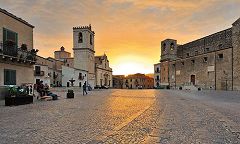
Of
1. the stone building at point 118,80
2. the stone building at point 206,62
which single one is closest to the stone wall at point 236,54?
the stone building at point 206,62

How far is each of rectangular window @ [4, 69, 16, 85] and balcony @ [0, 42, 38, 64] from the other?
1.06 m

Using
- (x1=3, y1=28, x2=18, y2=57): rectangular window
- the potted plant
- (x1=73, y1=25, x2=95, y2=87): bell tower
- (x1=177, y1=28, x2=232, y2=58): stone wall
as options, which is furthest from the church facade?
(x1=3, y1=28, x2=18, y2=57): rectangular window

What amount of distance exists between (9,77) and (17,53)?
2.27 meters

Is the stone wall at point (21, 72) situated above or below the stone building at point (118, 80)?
above

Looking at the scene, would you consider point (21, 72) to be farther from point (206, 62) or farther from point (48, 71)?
point (48, 71)

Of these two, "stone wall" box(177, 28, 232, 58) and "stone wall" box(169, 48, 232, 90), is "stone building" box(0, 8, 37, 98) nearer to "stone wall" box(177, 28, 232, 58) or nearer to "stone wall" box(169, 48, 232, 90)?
"stone wall" box(169, 48, 232, 90)

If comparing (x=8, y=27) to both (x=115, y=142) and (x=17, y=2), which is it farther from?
(x=115, y=142)

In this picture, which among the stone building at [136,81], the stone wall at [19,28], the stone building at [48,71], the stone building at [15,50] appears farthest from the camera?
the stone building at [136,81]

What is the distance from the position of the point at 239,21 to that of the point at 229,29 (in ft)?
27.2

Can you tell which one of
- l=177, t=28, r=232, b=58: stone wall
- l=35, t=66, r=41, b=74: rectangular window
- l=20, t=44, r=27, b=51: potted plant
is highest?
l=177, t=28, r=232, b=58: stone wall

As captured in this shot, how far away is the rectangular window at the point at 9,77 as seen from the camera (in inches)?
807

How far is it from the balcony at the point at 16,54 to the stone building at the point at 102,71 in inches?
2242

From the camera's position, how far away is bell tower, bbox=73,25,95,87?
67375 mm

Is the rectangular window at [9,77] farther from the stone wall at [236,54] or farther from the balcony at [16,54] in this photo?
the stone wall at [236,54]
